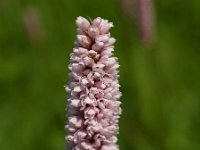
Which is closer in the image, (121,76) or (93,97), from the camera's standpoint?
(93,97)

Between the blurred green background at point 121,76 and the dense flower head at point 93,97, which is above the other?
the blurred green background at point 121,76

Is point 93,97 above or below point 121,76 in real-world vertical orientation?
below
